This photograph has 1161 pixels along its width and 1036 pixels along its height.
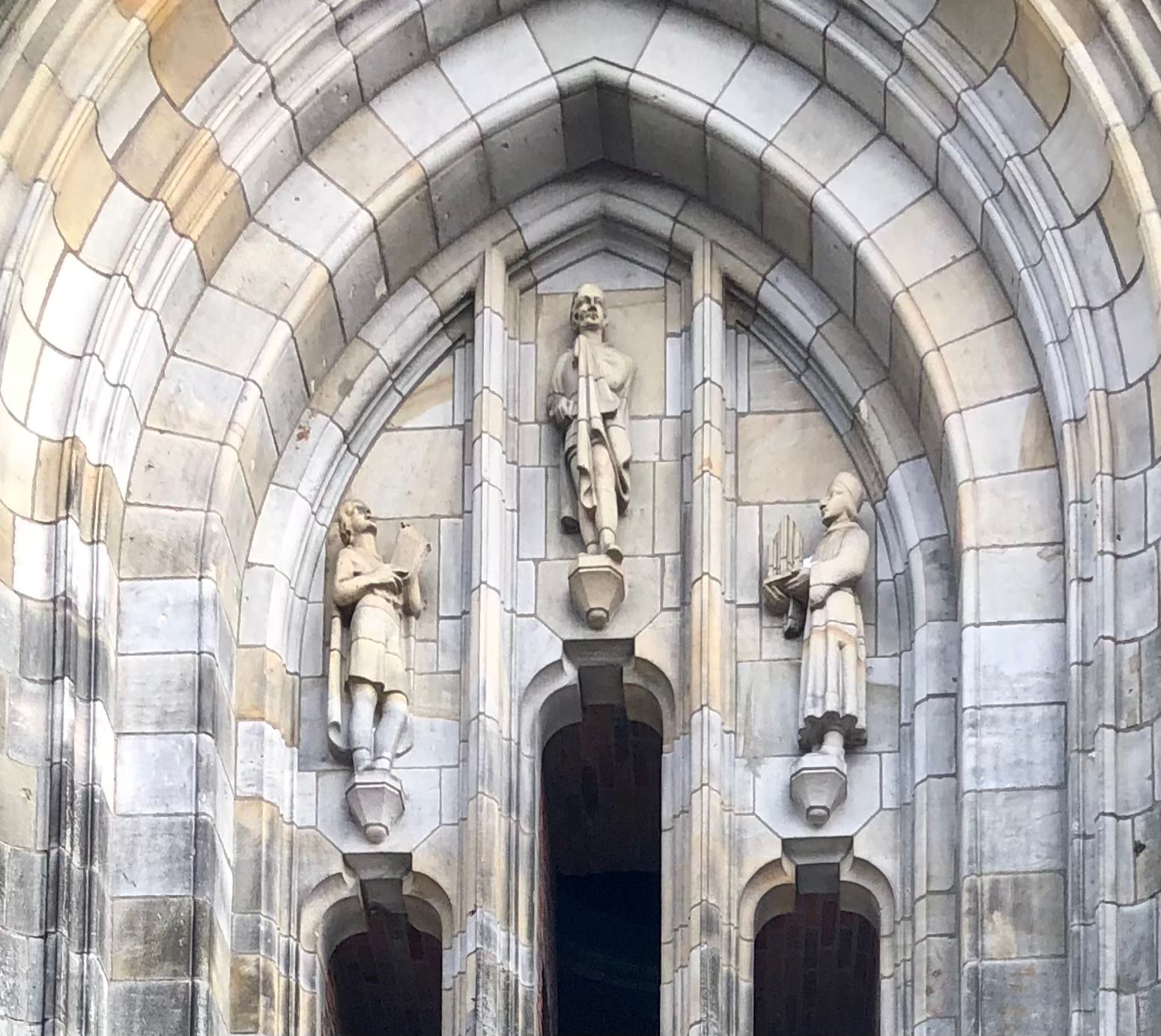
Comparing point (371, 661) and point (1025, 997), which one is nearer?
point (1025, 997)

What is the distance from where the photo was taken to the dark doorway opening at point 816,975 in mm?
25531

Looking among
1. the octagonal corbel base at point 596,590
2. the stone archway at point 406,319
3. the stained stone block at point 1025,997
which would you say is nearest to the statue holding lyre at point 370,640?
the stone archway at point 406,319

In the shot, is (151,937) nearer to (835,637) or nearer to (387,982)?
(387,982)

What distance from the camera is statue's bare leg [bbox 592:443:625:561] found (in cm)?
2358

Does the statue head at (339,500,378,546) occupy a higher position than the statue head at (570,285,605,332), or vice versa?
the statue head at (570,285,605,332)

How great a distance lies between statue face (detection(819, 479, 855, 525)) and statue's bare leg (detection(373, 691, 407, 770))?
2.25 meters

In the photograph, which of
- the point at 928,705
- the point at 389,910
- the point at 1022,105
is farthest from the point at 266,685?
the point at 1022,105

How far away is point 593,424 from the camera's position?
23844 mm

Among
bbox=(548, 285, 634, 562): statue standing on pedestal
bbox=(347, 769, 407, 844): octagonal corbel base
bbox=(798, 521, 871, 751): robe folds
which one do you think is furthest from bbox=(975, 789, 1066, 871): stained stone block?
bbox=(347, 769, 407, 844): octagonal corbel base

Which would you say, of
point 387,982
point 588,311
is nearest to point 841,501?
point 588,311

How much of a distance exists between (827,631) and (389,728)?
2166mm

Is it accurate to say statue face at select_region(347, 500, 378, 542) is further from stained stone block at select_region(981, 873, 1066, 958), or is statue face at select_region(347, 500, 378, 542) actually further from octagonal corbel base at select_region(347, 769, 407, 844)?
stained stone block at select_region(981, 873, 1066, 958)

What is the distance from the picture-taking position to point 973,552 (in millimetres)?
22891

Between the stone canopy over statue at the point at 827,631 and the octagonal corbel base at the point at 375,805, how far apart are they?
1.92m
